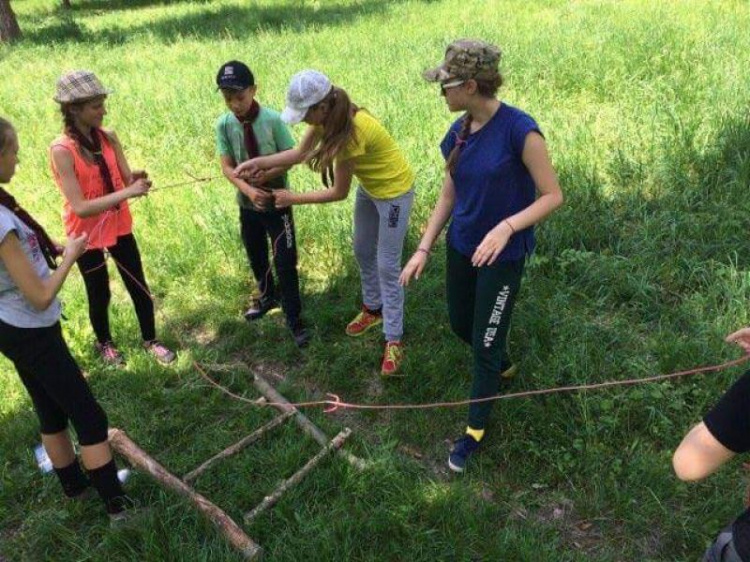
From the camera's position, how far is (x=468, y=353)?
3709 millimetres

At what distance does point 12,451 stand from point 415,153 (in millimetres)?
4018

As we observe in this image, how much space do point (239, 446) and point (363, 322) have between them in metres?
1.29

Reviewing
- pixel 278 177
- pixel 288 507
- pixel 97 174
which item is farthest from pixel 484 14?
pixel 288 507

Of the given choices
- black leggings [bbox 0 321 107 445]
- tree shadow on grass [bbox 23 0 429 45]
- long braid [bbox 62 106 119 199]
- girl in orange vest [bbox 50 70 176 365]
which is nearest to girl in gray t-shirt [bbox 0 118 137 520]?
black leggings [bbox 0 321 107 445]

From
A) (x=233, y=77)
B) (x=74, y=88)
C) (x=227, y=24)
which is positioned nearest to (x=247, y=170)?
(x=233, y=77)

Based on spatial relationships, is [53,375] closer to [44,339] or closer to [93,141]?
[44,339]

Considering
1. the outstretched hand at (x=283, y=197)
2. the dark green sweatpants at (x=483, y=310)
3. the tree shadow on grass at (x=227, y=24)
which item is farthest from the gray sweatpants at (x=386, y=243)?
the tree shadow on grass at (x=227, y=24)

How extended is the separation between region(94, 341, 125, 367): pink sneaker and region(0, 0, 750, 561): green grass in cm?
10

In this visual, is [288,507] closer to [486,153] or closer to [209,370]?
[209,370]

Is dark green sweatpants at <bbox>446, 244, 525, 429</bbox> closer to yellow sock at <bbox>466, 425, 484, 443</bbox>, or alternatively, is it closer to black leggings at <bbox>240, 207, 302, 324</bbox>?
yellow sock at <bbox>466, 425, 484, 443</bbox>

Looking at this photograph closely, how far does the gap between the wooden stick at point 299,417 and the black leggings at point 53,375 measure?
108 centimetres

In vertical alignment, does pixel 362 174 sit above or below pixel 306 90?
below

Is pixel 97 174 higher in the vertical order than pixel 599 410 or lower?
higher

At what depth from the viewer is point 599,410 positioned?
3.19 metres
